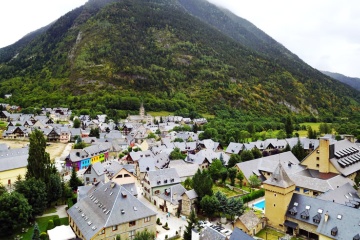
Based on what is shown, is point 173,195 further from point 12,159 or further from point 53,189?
point 12,159

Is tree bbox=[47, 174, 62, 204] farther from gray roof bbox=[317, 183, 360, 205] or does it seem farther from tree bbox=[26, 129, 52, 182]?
gray roof bbox=[317, 183, 360, 205]

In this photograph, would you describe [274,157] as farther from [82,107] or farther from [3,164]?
[82,107]

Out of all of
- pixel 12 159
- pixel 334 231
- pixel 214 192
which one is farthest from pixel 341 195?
pixel 12 159

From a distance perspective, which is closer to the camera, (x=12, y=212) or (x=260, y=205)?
(x=12, y=212)

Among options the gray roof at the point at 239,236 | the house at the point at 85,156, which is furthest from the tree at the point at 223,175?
the house at the point at 85,156

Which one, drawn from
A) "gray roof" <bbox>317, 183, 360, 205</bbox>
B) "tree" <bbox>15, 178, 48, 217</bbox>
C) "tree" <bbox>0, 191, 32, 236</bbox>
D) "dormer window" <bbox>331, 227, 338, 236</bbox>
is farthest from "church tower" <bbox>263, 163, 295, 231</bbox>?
"tree" <bbox>0, 191, 32, 236</bbox>

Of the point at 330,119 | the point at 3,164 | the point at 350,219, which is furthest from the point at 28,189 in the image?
the point at 330,119
